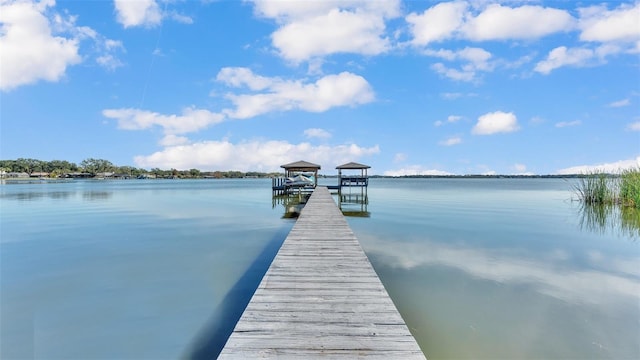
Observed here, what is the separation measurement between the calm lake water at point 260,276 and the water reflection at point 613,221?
0.62 ft

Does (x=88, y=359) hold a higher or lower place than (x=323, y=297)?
lower

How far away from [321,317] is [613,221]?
1424cm

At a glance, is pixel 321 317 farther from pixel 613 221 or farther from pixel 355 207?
pixel 613 221

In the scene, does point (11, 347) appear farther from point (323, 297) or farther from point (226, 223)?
point (226, 223)

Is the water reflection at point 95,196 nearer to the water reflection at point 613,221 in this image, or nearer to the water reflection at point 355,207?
the water reflection at point 355,207

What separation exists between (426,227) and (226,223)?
7150 millimetres

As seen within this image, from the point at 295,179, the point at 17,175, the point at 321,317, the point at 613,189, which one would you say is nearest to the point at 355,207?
the point at 295,179

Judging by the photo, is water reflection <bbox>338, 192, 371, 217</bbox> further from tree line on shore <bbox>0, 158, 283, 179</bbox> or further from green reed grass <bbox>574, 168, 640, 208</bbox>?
tree line on shore <bbox>0, 158, 283, 179</bbox>

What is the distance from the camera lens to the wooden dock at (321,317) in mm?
2066

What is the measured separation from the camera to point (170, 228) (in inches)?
402

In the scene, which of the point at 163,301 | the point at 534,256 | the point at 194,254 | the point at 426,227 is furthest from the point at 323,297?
the point at 426,227

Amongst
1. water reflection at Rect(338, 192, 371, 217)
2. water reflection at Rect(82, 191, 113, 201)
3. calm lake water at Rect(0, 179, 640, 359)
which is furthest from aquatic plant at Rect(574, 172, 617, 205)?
water reflection at Rect(82, 191, 113, 201)

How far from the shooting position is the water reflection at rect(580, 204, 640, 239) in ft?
31.8

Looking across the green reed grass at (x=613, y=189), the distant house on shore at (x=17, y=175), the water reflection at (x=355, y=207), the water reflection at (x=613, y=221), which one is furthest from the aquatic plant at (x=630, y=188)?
the distant house on shore at (x=17, y=175)
